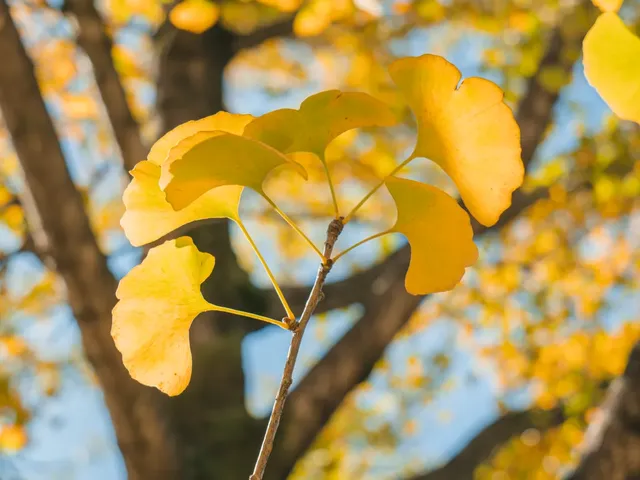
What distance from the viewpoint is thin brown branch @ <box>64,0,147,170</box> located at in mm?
1656

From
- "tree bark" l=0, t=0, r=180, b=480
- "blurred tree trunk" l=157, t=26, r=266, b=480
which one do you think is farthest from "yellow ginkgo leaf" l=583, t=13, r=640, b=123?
"blurred tree trunk" l=157, t=26, r=266, b=480

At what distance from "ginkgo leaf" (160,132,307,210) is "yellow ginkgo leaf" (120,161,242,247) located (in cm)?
4

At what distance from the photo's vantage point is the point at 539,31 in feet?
6.71

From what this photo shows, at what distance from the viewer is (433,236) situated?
28 cm

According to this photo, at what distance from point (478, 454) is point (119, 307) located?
7.12ft

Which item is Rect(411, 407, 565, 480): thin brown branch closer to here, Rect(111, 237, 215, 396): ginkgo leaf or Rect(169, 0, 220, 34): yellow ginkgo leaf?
Rect(169, 0, 220, 34): yellow ginkgo leaf

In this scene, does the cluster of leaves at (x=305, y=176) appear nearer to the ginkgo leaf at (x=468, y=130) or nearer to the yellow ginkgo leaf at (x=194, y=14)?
the ginkgo leaf at (x=468, y=130)

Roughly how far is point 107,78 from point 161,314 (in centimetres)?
155

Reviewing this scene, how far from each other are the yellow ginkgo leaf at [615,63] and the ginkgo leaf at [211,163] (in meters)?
0.14

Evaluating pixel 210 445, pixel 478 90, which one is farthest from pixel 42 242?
pixel 478 90

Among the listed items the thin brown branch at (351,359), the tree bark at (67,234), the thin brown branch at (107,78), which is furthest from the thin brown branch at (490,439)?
the thin brown branch at (107,78)

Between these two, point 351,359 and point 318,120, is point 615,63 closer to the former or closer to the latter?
point 318,120

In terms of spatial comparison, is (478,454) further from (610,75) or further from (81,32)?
(610,75)

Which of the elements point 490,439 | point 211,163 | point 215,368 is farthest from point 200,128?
point 490,439
